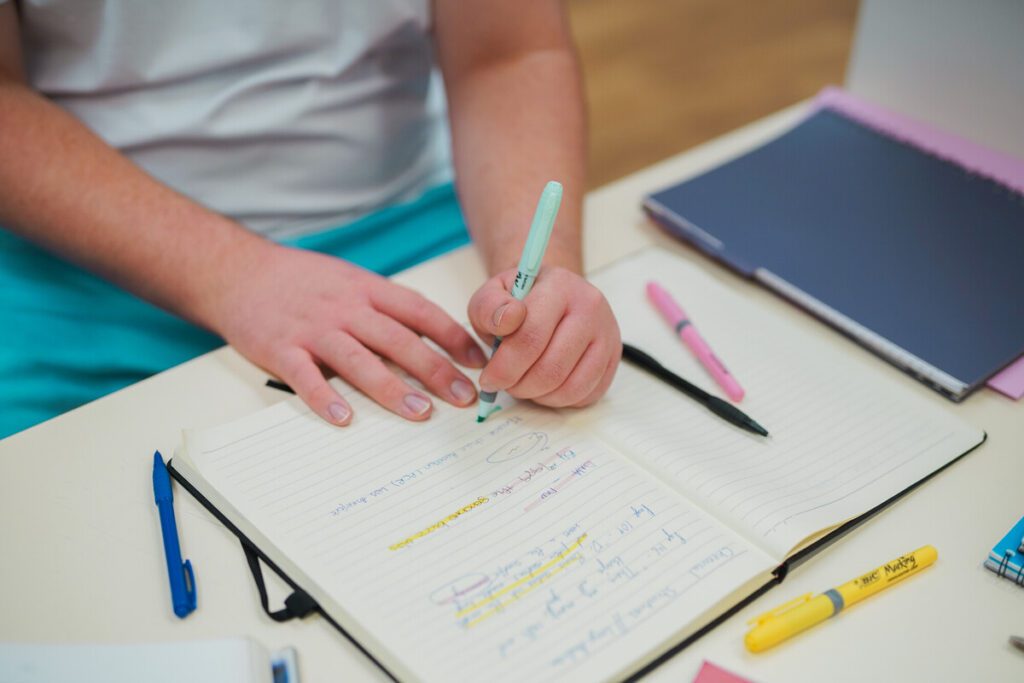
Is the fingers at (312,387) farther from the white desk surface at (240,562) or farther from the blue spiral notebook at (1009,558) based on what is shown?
the blue spiral notebook at (1009,558)

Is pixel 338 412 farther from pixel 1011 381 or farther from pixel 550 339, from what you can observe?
pixel 1011 381

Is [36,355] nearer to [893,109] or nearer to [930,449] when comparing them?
[930,449]

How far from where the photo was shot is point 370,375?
0.72m

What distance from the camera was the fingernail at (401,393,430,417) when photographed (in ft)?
2.29

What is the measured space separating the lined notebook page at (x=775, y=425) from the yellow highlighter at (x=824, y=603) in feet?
0.13

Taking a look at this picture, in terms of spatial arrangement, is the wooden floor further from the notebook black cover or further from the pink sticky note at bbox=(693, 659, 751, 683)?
the pink sticky note at bbox=(693, 659, 751, 683)

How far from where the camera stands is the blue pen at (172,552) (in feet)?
1.86

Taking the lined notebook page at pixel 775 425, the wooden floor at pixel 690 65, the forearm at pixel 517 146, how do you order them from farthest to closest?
the wooden floor at pixel 690 65 → the forearm at pixel 517 146 → the lined notebook page at pixel 775 425

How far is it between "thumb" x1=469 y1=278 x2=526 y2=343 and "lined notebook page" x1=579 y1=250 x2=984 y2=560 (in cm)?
10

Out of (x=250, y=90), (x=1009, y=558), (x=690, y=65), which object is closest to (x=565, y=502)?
(x=1009, y=558)

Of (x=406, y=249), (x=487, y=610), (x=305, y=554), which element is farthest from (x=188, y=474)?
(x=406, y=249)

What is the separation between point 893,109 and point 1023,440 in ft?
1.87

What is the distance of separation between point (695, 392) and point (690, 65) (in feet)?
6.96

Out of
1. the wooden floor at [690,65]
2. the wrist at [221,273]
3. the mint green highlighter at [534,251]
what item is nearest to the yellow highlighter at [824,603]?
the mint green highlighter at [534,251]
